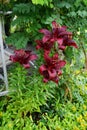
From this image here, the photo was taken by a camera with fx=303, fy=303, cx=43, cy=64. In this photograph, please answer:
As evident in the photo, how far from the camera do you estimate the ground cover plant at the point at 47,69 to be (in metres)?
2.64

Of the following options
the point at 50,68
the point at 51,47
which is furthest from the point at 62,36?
the point at 50,68

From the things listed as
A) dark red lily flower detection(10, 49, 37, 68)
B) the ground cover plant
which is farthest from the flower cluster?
dark red lily flower detection(10, 49, 37, 68)

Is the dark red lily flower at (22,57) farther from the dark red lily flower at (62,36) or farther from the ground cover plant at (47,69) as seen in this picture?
the dark red lily flower at (62,36)

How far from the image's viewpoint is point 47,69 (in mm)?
2566

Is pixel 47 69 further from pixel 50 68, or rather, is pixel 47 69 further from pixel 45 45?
pixel 45 45

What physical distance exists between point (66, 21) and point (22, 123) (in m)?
1.08

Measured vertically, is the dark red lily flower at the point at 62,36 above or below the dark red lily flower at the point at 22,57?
above

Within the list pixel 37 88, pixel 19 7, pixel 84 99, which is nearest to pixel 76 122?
pixel 84 99

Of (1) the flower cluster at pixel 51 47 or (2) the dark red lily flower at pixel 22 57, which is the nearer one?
(1) the flower cluster at pixel 51 47

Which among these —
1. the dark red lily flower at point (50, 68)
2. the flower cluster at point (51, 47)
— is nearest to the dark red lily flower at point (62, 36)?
the flower cluster at point (51, 47)

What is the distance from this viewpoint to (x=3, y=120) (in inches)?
116

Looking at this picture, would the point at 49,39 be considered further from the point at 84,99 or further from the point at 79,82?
the point at 84,99

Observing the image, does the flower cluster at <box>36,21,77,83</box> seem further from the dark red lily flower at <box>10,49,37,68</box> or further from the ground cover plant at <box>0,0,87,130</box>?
the dark red lily flower at <box>10,49,37,68</box>

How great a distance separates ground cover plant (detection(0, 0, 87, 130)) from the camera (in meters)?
2.64
